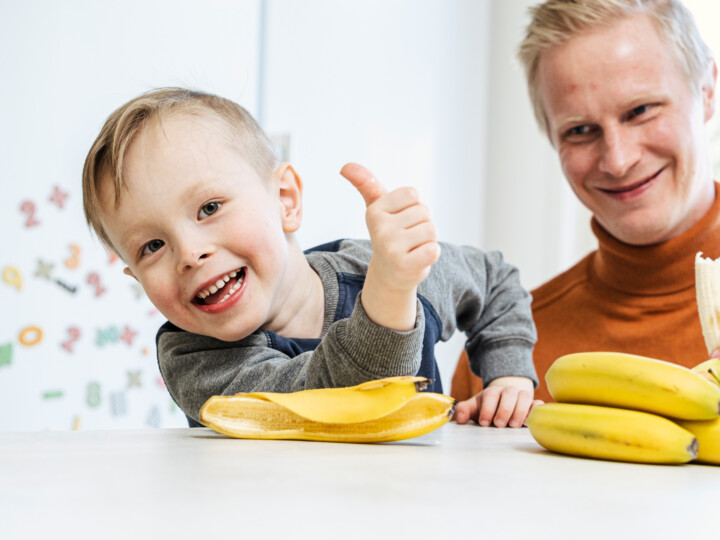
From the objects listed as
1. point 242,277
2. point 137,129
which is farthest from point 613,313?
point 137,129

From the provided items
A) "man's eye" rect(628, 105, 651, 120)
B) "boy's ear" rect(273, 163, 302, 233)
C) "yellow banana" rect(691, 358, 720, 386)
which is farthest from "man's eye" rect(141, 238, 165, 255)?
"man's eye" rect(628, 105, 651, 120)

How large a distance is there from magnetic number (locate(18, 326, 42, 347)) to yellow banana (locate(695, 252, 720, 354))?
2005 mm

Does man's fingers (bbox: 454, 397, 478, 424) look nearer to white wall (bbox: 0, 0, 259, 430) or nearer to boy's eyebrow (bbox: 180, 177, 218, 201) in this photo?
boy's eyebrow (bbox: 180, 177, 218, 201)

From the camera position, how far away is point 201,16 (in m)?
2.87

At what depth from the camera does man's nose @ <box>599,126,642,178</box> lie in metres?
1.82

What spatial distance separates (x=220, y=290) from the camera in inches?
41.9

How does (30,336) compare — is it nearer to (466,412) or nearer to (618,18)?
(466,412)

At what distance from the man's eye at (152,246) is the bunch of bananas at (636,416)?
63 cm

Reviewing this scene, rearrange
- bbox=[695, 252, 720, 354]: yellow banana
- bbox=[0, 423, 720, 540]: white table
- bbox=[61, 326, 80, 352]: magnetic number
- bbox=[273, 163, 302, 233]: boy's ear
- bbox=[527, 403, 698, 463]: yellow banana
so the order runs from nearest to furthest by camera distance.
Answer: bbox=[0, 423, 720, 540]: white table
bbox=[527, 403, 698, 463]: yellow banana
bbox=[695, 252, 720, 354]: yellow banana
bbox=[273, 163, 302, 233]: boy's ear
bbox=[61, 326, 80, 352]: magnetic number

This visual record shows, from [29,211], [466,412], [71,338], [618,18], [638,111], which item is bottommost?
[71,338]

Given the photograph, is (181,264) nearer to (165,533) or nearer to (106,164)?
(106,164)

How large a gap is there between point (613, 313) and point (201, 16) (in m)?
1.93

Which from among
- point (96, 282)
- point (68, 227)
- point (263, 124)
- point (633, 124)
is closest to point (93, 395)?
point (96, 282)

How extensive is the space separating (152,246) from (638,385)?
2.35 feet
